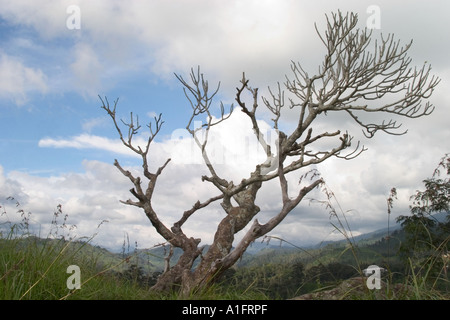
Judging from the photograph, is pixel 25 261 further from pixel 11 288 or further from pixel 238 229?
pixel 238 229

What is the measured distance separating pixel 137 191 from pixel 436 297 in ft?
23.2

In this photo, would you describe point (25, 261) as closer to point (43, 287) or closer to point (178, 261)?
point (43, 287)

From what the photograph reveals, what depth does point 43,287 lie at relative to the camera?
14.4 feet
